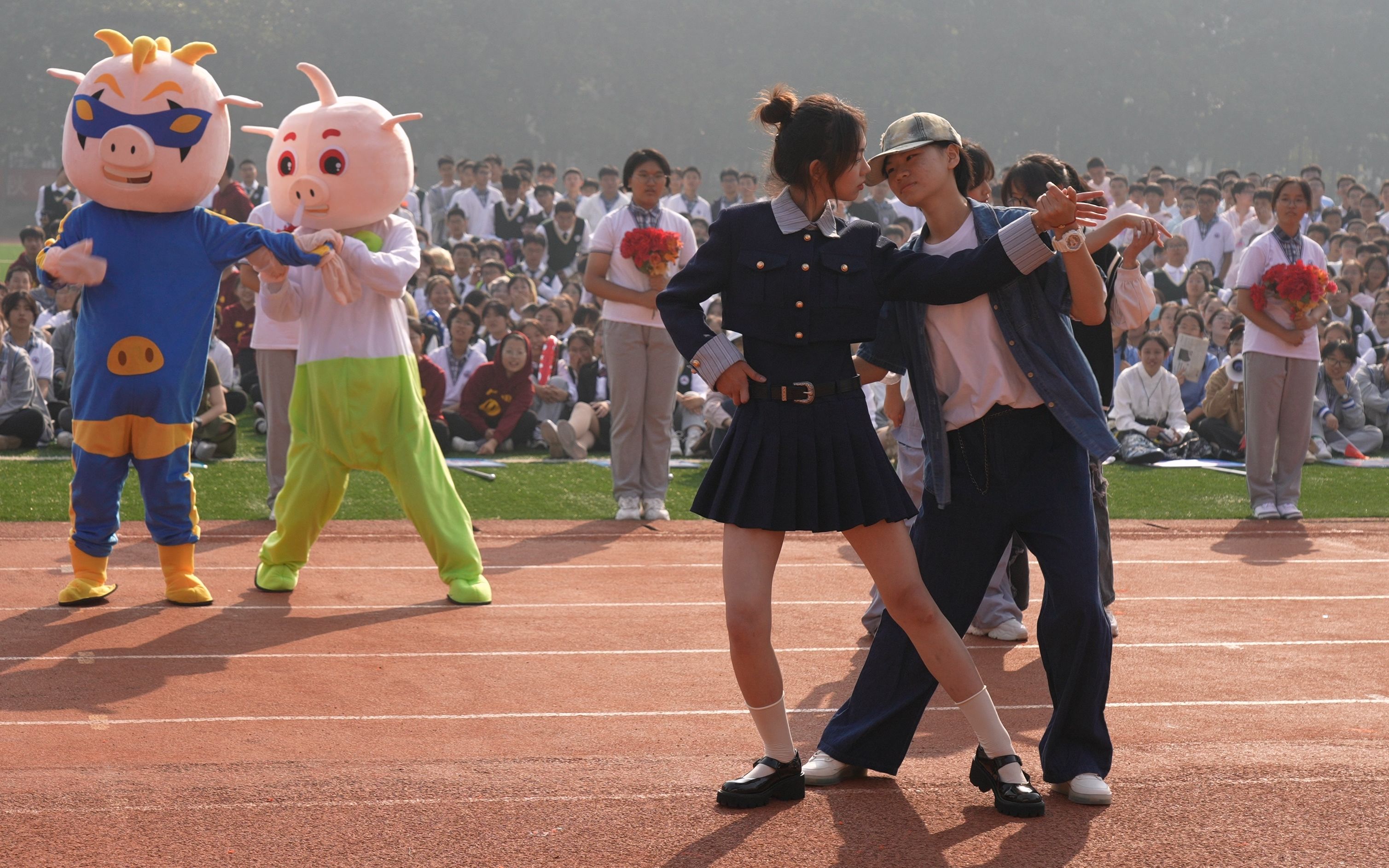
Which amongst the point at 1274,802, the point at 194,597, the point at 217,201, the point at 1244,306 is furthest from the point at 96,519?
the point at 217,201

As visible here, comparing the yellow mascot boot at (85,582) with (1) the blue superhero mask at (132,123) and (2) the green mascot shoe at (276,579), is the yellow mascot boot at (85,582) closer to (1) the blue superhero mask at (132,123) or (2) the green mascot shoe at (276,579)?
(2) the green mascot shoe at (276,579)

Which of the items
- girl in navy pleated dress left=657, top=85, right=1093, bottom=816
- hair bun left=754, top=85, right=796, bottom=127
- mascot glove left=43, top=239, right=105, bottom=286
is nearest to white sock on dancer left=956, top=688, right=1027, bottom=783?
girl in navy pleated dress left=657, top=85, right=1093, bottom=816

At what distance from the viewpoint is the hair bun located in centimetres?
408

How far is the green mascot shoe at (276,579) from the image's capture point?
7293mm

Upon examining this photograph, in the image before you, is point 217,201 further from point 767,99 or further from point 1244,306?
point 767,99

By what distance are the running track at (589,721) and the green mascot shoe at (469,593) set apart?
0.10m

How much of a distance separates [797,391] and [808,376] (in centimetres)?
6

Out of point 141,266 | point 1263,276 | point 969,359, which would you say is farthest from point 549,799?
point 1263,276

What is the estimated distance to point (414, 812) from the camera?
414cm

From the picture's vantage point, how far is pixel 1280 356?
31.6 ft

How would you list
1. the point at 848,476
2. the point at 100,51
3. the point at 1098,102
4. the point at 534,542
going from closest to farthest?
the point at 848,476 < the point at 534,542 < the point at 100,51 < the point at 1098,102

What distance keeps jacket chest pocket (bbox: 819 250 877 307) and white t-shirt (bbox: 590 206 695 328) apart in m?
5.28

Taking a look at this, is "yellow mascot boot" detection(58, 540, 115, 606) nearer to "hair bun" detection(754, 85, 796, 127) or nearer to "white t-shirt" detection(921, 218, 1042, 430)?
"hair bun" detection(754, 85, 796, 127)

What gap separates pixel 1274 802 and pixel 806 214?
224 cm
